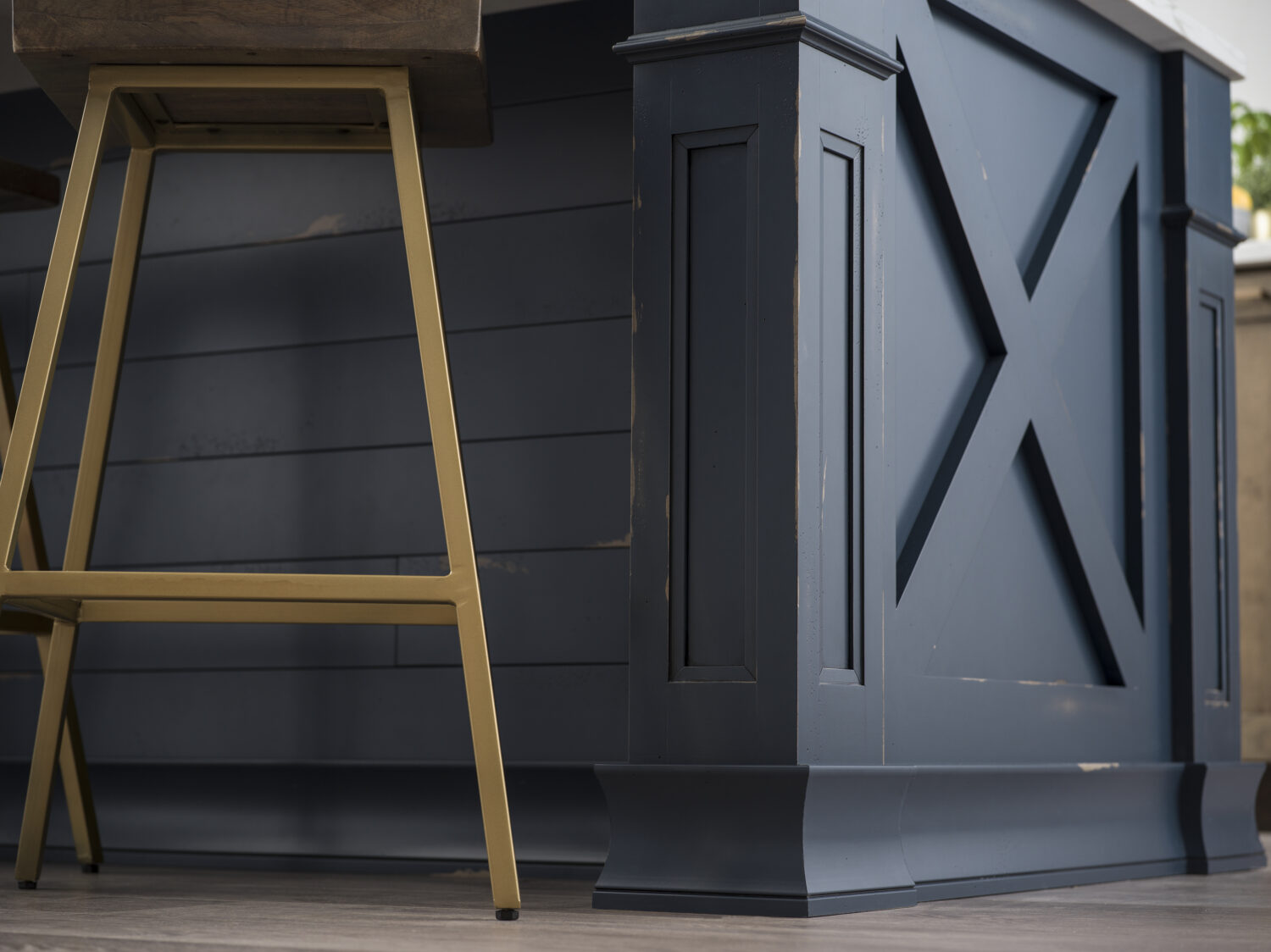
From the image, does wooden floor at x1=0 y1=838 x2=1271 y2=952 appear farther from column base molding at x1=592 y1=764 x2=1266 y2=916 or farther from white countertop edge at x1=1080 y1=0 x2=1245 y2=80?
white countertop edge at x1=1080 y1=0 x2=1245 y2=80

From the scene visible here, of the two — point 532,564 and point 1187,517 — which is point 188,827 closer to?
point 532,564

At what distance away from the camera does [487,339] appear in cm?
247

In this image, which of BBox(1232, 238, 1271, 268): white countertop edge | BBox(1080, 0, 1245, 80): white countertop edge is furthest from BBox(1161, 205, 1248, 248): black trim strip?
BBox(1232, 238, 1271, 268): white countertop edge

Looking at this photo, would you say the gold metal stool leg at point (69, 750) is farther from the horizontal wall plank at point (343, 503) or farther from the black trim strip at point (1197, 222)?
the black trim strip at point (1197, 222)

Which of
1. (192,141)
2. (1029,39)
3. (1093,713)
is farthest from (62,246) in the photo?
(1093,713)

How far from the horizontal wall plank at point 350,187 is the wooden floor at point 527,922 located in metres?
1.05

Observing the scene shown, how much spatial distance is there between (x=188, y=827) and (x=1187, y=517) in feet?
5.70

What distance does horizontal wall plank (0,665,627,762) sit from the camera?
92.4 inches

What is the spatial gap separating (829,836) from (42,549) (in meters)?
1.35

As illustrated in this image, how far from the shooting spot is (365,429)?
2.54m

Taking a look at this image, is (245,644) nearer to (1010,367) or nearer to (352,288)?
(352,288)

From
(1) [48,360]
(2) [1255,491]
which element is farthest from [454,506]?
(2) [1255,491]

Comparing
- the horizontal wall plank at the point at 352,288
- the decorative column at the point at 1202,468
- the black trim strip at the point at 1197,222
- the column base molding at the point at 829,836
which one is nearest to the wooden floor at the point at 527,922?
the column base molding at the point at 829,836

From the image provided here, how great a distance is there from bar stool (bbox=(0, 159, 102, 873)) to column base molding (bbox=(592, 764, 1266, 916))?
98cm
